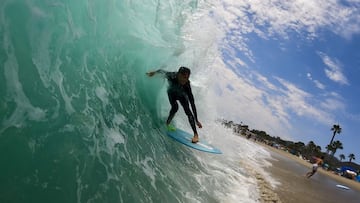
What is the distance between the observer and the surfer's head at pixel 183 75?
7.34m

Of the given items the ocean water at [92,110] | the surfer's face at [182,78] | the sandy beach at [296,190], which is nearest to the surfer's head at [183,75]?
the surfer's face at [182,78]

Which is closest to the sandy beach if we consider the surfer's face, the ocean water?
the ocean water

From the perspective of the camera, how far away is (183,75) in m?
7.36

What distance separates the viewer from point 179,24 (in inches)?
377

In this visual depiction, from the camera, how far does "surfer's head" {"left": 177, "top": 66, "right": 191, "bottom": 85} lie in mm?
7344

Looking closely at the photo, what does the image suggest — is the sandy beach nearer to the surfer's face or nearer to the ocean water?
the ocean water

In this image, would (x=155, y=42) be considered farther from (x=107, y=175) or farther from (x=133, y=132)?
(x=107, y=175)

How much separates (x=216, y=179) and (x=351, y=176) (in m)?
51.6

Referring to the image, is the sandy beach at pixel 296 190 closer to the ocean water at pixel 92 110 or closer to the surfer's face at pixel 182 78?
the ocean water at pixel 92 110

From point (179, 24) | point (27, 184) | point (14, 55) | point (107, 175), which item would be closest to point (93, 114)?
point (107, 175)

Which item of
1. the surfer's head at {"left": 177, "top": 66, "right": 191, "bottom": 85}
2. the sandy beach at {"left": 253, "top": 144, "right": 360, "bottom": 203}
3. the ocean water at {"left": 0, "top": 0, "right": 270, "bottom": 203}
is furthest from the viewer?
the sandy beach at {"left": 253, "top": 144, "right": 360, "bottom": 203}

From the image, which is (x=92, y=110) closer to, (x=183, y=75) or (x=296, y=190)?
(x=183, y=75)

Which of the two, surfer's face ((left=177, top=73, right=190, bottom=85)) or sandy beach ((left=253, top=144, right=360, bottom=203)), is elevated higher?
surfer's face ((left=177, top=73, right=190, bottom=85))

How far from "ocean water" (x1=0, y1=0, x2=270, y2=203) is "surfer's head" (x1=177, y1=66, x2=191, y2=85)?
1229 millimetres
